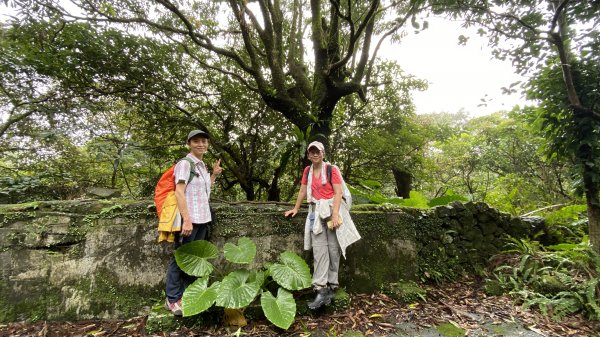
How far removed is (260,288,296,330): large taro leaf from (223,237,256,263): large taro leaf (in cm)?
39

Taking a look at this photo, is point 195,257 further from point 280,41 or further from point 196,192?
point 280,41

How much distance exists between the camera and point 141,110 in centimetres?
678

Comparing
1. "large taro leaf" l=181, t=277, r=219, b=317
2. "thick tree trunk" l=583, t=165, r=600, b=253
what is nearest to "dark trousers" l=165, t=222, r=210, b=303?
"large taro leaf" l=181, t=277, r=219, b=317

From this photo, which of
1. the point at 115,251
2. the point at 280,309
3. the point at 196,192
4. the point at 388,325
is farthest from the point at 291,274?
the point at 115,251

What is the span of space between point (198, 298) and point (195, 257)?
41 cm

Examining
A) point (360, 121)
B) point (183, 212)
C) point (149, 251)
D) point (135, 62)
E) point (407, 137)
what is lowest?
point (149, 251)

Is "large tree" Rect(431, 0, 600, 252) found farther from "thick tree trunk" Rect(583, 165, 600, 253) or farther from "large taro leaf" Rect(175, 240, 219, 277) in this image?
"large taro leaf" Rect(175, 240, 219, 277)

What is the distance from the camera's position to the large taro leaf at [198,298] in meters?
2.58

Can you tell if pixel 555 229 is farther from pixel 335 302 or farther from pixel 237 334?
pixel 237 334

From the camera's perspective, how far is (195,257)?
114 inches

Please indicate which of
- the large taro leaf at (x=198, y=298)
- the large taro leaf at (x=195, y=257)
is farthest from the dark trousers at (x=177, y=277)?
the large taro leaf at (x=198, y=298)

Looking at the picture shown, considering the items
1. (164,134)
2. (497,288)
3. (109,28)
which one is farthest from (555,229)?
(109,28)

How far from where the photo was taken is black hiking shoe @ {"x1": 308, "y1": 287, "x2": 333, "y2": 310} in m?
3.02

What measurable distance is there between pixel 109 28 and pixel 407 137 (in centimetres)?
777
